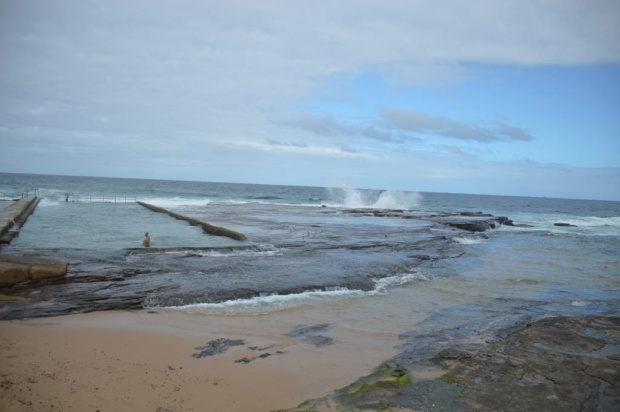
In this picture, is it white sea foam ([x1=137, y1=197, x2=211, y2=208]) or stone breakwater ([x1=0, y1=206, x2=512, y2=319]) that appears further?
white sea foam ([x1=137, y1=197, x2=211, y2=208])

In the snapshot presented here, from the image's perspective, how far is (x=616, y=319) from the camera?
28.8 feet

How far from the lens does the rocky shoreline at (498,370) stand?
4863 millimetres

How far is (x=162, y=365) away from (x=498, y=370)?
14.9 ft

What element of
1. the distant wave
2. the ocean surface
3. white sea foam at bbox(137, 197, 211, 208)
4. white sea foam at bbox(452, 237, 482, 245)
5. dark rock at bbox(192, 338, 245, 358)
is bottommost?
the distant wave

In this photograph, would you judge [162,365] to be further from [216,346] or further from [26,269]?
[26,269]

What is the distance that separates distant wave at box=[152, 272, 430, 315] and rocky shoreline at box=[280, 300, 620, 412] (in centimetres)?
257

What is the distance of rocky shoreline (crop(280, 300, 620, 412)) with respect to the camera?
486 cm

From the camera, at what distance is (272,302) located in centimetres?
935

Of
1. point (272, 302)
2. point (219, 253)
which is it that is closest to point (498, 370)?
point (272, 302)

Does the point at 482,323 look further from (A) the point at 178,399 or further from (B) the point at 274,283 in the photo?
(A) the point at 178,399

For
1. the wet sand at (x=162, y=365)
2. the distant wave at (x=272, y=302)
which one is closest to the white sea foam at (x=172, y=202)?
the distant wave at (x=272, y=302)

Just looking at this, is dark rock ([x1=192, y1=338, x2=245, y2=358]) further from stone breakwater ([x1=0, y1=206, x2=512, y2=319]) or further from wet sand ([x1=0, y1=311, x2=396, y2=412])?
stone breakwater ([x1=0, y1=206, x2=512, y2=319])

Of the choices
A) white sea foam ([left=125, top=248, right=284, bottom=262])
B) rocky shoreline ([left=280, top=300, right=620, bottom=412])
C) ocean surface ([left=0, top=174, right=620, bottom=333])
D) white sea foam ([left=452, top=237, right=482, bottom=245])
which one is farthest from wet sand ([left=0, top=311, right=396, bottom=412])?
white sea foam ([left=452, top=237, right=482, bottom=245])

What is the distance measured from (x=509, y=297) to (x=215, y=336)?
7.72 m
